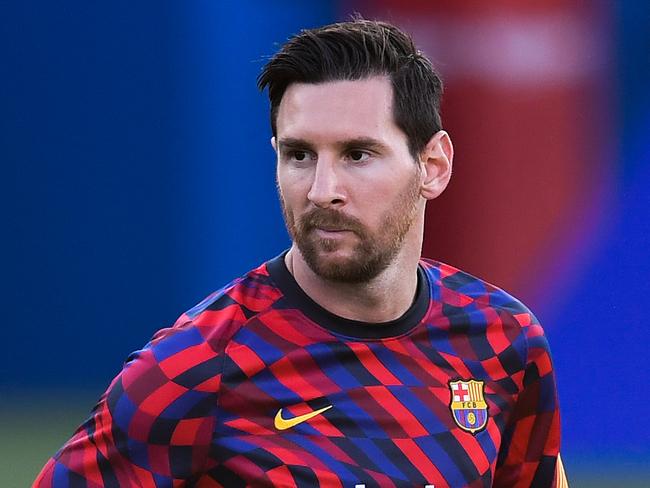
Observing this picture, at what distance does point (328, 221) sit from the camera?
80.7 inches

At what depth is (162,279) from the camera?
148 inches

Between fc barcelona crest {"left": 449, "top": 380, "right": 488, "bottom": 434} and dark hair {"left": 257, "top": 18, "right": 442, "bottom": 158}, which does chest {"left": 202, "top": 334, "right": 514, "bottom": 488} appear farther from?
dark hair {"left": 257, "top": 18, "right": 442, "bottom": 158}

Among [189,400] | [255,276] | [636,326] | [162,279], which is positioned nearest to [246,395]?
[189,400]

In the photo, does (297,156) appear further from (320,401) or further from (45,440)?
(45,440)

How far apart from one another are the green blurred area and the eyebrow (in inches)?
76.9

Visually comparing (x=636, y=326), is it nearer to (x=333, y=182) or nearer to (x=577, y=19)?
(x=577, y=19)

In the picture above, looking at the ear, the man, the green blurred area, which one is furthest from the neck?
the green blurred area

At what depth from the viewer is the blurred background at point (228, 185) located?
12.4 feet

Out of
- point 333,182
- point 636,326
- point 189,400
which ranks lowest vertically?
point 636,326

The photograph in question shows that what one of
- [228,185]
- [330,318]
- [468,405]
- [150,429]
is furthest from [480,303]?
[228,185]

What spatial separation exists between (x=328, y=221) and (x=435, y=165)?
1.08 ft

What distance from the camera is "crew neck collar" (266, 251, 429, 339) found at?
215cm

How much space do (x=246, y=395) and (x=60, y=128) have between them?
6.61 feet

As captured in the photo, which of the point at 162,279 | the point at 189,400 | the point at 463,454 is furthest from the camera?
the point at 162,279
